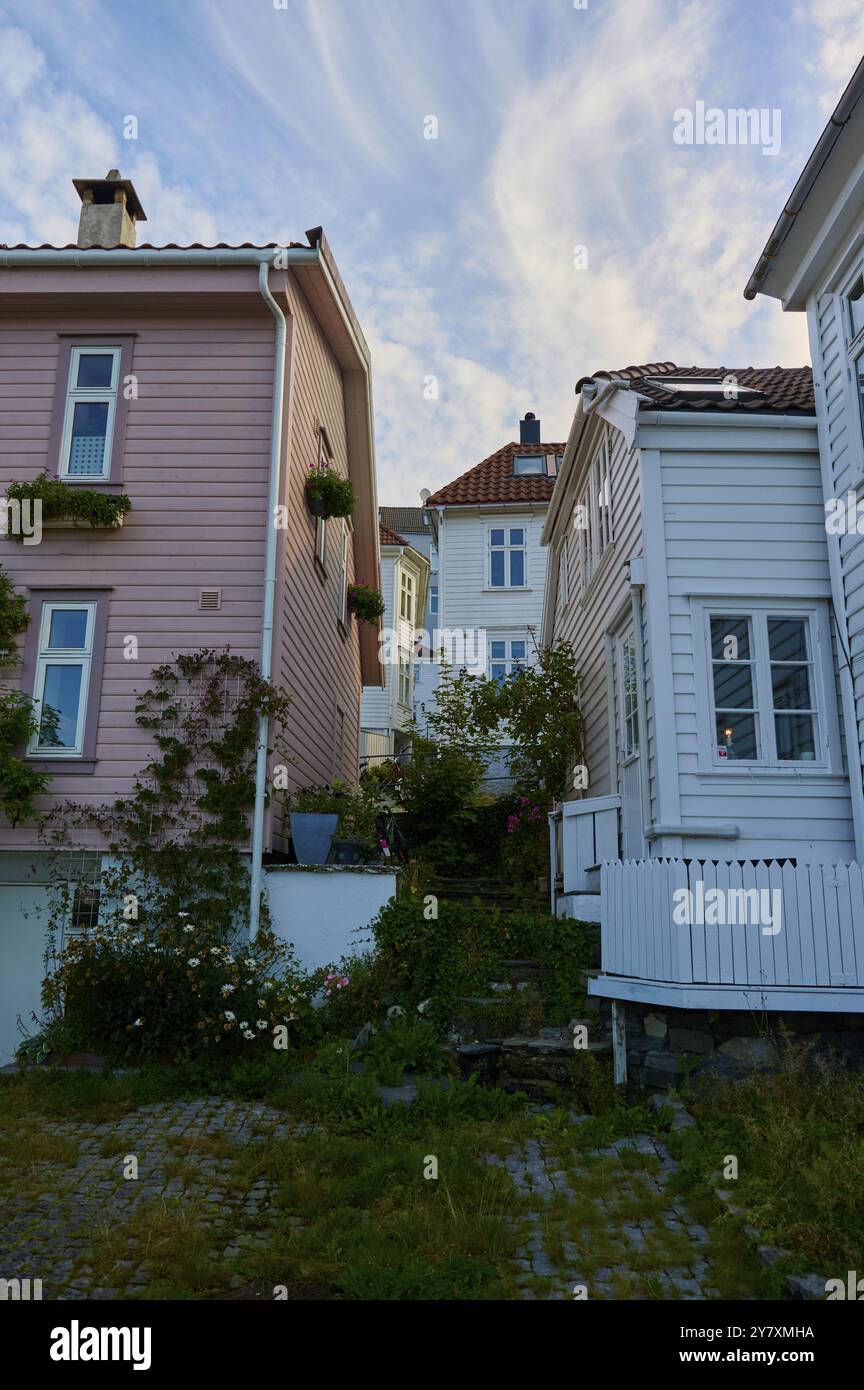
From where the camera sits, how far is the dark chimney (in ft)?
113

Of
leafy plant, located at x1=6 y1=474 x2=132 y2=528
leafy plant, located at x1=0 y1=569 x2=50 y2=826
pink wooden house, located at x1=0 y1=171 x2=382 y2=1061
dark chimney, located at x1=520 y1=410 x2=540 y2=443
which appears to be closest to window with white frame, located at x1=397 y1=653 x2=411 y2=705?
dark chimney, located at x1=520 y1=410 x2=540 y2=443

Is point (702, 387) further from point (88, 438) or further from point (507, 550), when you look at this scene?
point (507, 550)

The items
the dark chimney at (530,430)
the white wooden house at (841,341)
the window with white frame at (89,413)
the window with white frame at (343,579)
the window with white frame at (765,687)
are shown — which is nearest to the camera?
the white wooden house at (841,341)

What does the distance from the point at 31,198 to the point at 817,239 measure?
29.2ft

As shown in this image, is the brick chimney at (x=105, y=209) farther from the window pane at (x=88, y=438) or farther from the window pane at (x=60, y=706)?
the window pane at (x=60, y=706)

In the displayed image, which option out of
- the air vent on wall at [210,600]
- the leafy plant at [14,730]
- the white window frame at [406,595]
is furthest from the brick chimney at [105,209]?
the white window frame at [406,595]

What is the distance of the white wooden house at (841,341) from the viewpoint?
8.82m

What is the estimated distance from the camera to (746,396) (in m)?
10.0

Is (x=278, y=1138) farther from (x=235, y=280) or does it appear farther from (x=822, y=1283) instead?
(x=235, y=280)

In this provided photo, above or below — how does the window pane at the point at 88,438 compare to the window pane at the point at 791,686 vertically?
above

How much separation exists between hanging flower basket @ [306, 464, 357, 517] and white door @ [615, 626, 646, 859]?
12.8 ft

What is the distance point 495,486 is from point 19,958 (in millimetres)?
21911

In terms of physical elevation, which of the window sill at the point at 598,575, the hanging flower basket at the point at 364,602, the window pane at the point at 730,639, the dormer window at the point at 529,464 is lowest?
the window pane at the point at 730,639
